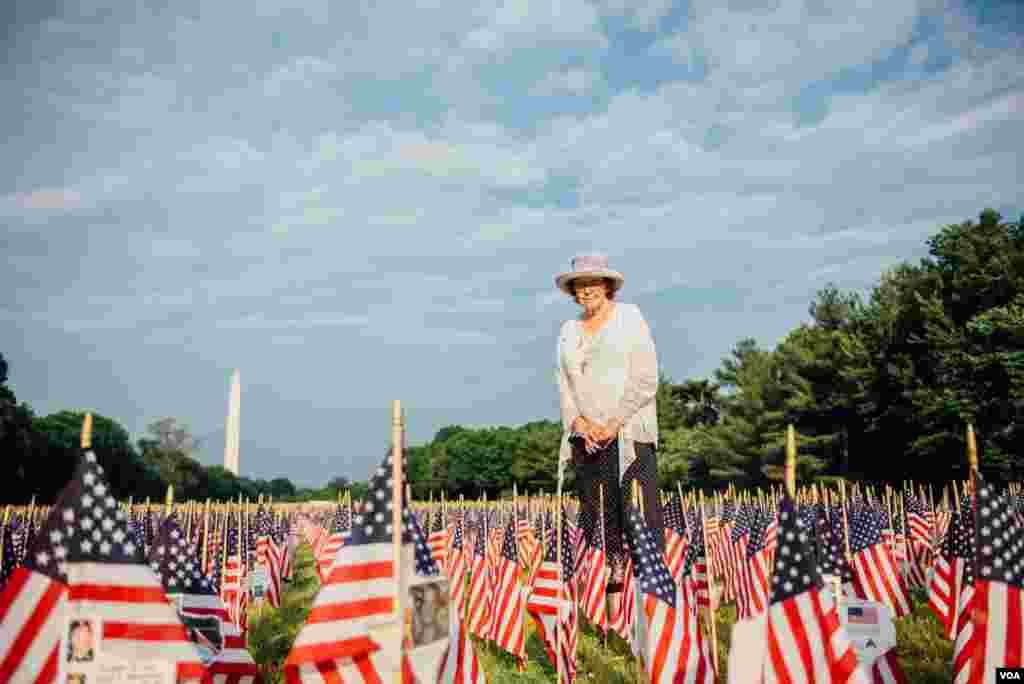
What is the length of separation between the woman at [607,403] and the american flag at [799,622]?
10.6 ft

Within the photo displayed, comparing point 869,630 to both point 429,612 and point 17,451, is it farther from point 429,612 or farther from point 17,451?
point 17,451

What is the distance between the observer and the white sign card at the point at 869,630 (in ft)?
15.6

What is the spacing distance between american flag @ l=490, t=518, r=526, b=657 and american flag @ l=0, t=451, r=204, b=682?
13.1 feet

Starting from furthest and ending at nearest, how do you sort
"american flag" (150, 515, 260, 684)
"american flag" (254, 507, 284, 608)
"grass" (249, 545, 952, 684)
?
"american flag" (254, 507, 284, 608) → "grass" (249, 545, 952, 684) → "american flag" (150, 515, 260, 684)

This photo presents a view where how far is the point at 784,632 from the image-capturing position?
3.92 m

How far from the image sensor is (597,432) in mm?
7555

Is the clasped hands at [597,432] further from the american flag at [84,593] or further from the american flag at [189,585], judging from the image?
the american flag at [84,593]

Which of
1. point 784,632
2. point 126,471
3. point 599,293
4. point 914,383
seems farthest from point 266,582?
point 126,471

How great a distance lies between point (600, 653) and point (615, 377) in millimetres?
2474

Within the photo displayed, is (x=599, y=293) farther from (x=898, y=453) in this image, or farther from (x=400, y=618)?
(x=898, y=453)

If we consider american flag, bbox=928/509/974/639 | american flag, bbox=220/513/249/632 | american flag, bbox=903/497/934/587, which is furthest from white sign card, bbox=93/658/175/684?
american flag, bbox=903/497/934/587

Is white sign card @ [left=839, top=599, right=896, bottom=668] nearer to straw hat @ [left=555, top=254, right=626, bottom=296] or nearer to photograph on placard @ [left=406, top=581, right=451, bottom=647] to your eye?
photograph on placard @ [left=406, top=581, right=451, bottom=647]

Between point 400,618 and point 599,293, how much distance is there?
482 centimetres

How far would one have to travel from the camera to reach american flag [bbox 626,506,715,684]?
4.88 m
